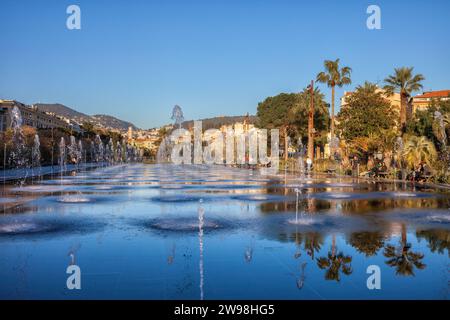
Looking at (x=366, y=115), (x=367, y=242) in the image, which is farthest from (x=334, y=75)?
(x=367, y=242)

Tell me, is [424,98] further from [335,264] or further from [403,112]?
[335,264]

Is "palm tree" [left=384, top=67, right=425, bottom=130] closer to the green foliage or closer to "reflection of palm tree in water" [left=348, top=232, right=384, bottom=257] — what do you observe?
the green foliage

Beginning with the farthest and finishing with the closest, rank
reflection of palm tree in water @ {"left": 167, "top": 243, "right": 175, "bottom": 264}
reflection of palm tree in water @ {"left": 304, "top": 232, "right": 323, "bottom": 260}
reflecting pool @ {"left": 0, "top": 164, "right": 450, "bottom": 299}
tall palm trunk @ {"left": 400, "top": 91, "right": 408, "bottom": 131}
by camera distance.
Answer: tall palm trunk @ {"left": 400, "top": 91, "right": 408, "bottom": 131} < reflection of palm tree in water @ {"left": 304, "top": 232, "right": 323, "bottom": 260} < reflection of palm tree in water @ {"left": 167, "top": 243, "right": 175, "bottom": 264} < reflecting pool @ {"left": 0, "top": 164, "right": 450, "bottom": 299}

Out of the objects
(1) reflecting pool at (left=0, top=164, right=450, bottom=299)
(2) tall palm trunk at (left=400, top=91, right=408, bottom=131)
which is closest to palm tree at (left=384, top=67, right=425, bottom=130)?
(2) tall palm trunk at (left=400, top=91, right=408, bottom=131)

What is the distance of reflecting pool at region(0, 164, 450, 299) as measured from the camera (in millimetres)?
5816

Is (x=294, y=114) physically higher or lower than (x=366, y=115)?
higher

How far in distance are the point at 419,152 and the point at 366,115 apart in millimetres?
20196

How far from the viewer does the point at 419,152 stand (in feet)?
95.9

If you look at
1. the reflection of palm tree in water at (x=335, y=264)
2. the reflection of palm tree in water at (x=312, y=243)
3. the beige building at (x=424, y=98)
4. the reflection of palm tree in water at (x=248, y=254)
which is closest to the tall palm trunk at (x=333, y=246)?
the reflection of palm tree in water at (x=335, y=264)

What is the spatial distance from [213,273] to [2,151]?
1894 inches

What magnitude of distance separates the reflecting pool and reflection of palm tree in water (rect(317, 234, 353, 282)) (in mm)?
16

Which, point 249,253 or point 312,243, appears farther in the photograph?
point 312,243

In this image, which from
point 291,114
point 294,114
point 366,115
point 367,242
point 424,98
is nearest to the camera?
point 367,242
